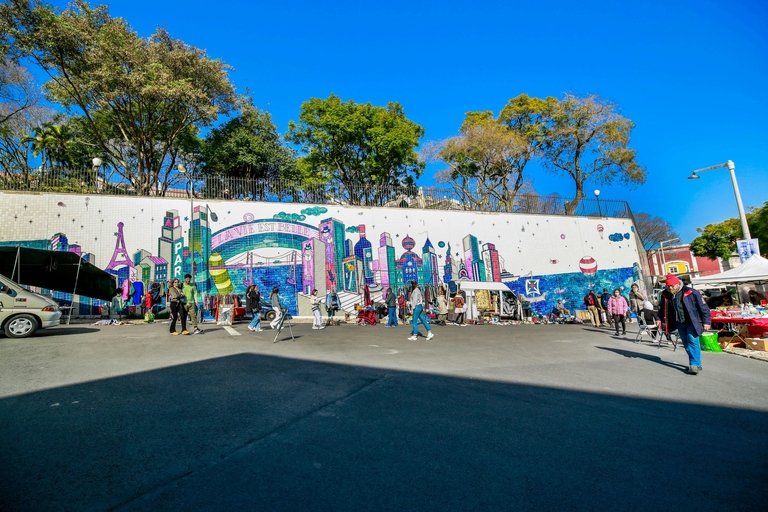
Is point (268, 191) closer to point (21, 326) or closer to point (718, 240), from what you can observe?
point (21, 326)

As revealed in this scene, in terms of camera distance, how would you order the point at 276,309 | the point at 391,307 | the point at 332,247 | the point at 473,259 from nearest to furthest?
1. the point at 276,309
2. the point at 391,307
3. the point at 332,247
4. the point at 473,259

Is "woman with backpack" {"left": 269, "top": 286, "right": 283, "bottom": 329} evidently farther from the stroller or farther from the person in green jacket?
the stroller

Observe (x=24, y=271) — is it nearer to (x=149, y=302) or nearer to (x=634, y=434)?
(x=149, y=302)

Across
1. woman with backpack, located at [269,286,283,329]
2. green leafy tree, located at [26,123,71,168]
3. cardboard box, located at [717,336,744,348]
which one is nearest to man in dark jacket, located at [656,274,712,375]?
cardboard box, located at [717,336,744,348]

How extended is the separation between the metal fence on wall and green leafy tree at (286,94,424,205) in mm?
2148

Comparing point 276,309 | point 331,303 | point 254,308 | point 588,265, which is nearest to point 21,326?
point 254,308

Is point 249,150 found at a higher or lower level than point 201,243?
higher

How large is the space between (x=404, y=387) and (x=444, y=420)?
1402 mm

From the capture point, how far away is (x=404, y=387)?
5719 mm

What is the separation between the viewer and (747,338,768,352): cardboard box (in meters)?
9.84

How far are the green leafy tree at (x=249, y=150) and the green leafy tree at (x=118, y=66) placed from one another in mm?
5619

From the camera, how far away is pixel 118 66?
1844 centimetres

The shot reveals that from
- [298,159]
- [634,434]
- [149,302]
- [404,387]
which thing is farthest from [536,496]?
[298,159]

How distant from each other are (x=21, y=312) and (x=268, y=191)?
12920 millimetres
